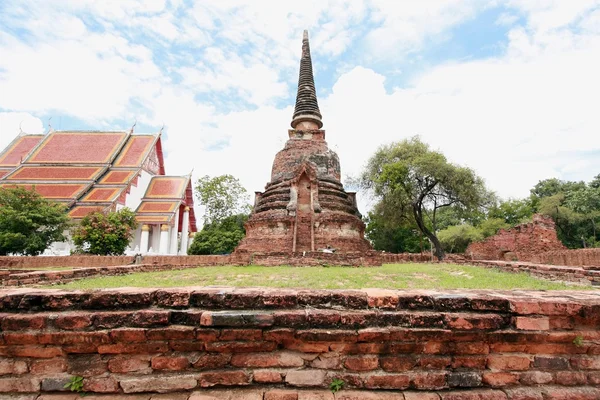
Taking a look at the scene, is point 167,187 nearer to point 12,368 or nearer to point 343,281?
point 343,281

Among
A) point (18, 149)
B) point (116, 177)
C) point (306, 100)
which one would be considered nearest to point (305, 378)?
point (306, 100)

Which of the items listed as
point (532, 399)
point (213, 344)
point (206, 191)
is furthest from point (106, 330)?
point (206, 191)

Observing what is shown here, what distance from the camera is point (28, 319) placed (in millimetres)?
2352

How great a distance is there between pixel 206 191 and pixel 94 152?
9.72 metres

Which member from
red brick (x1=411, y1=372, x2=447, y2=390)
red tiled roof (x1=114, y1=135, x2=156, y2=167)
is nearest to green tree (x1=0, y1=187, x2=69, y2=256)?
red tiled roof (x1=114, y1=135, x2=156, y2=167)

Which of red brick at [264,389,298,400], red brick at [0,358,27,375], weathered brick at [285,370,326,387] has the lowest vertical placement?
red brick at [264,389,298,400]

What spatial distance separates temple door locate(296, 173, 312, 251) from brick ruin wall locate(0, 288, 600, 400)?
42.8 feet

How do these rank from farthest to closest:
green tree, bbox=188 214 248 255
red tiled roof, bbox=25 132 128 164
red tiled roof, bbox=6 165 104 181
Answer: red tiled roof, bbox=25 132 128 164, green tree, bbox=188 214 248 255, red tiled roof, bbox=6 165 104 181

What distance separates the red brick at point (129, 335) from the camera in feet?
7.54

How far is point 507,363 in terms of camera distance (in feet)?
7.75

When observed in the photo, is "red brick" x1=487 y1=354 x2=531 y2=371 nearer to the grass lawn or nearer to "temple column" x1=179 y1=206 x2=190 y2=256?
the grass lawn

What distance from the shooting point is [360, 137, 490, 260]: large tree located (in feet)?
67.8

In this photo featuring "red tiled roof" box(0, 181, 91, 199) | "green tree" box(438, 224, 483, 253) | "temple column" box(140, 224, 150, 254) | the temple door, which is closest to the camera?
the temple door

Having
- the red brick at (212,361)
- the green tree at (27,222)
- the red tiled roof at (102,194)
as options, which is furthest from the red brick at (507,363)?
the red tiled roof at (102,194)
